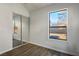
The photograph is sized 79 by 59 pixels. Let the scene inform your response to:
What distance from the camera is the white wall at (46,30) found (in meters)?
1.50

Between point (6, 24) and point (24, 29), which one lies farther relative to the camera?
point (24, 29)

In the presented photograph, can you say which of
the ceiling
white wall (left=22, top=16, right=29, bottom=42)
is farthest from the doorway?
the ceiling

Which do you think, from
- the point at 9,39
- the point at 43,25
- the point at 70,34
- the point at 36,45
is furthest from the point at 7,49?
the point at 70,34

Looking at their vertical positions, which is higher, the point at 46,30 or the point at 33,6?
the point at 33,6

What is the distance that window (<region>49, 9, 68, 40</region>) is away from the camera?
1.53 metres

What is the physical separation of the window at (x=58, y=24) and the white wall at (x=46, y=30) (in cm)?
5

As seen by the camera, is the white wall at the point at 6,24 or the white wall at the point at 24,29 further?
the white wall at the point at 24,29

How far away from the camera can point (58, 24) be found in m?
1.56

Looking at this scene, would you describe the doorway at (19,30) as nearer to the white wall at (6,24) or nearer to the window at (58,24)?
the white wall at (6,24)

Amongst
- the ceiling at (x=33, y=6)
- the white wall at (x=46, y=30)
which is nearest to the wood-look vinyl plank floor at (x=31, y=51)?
the white wall at (x=46, y=30)

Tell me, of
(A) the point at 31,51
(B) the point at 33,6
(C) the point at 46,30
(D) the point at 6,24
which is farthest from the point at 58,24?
(D) the point at 6,24

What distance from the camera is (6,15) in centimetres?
150

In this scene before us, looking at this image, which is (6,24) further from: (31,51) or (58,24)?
(58,24)

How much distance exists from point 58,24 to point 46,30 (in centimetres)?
21
